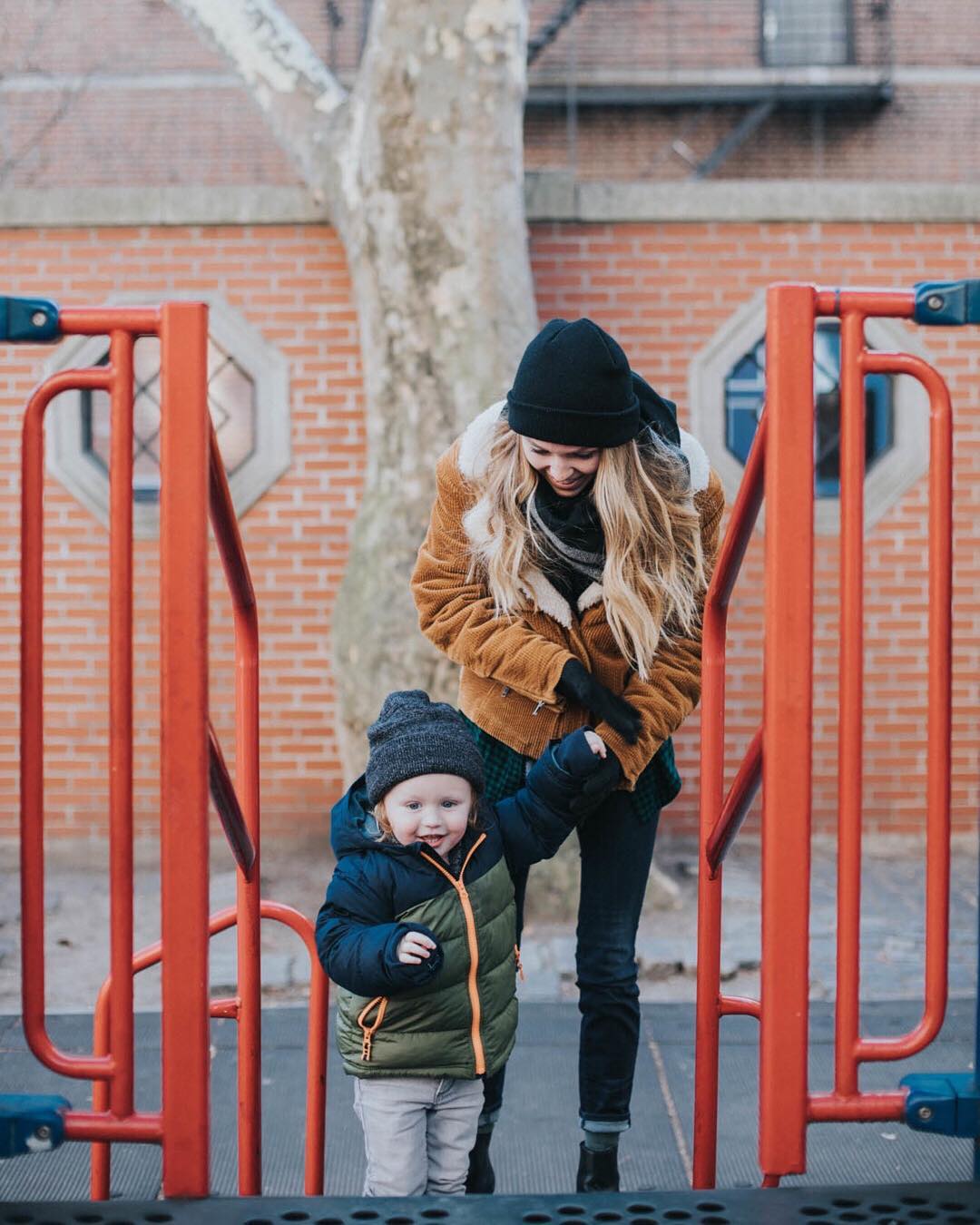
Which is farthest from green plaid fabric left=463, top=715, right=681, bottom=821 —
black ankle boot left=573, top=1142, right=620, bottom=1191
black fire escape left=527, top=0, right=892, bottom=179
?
black fire escape left=527, top=0, right=892, bottom=179

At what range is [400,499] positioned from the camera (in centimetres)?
571

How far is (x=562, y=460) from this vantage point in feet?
7.91

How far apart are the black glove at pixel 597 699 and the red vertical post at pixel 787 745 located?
641 millimetres

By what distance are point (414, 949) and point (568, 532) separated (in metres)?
0.76

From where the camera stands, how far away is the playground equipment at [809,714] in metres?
1.82

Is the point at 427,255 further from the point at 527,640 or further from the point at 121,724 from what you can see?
the point at 121,724

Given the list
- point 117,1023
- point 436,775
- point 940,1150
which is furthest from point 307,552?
point 117,1023

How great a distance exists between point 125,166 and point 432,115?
34.7ft

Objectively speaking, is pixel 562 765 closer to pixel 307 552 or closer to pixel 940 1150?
pixel 940 1150

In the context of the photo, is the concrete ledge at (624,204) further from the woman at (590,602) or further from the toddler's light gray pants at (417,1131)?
the toddler's light gray pants at (417,1131)

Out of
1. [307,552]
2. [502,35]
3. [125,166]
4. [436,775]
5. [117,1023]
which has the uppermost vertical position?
[125,166]

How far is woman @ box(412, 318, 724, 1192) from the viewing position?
2.40m

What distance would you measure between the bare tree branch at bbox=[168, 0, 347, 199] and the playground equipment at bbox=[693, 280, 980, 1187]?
4.58 m

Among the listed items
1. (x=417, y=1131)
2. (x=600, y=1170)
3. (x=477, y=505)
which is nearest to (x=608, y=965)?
(x=600, y=1170)
